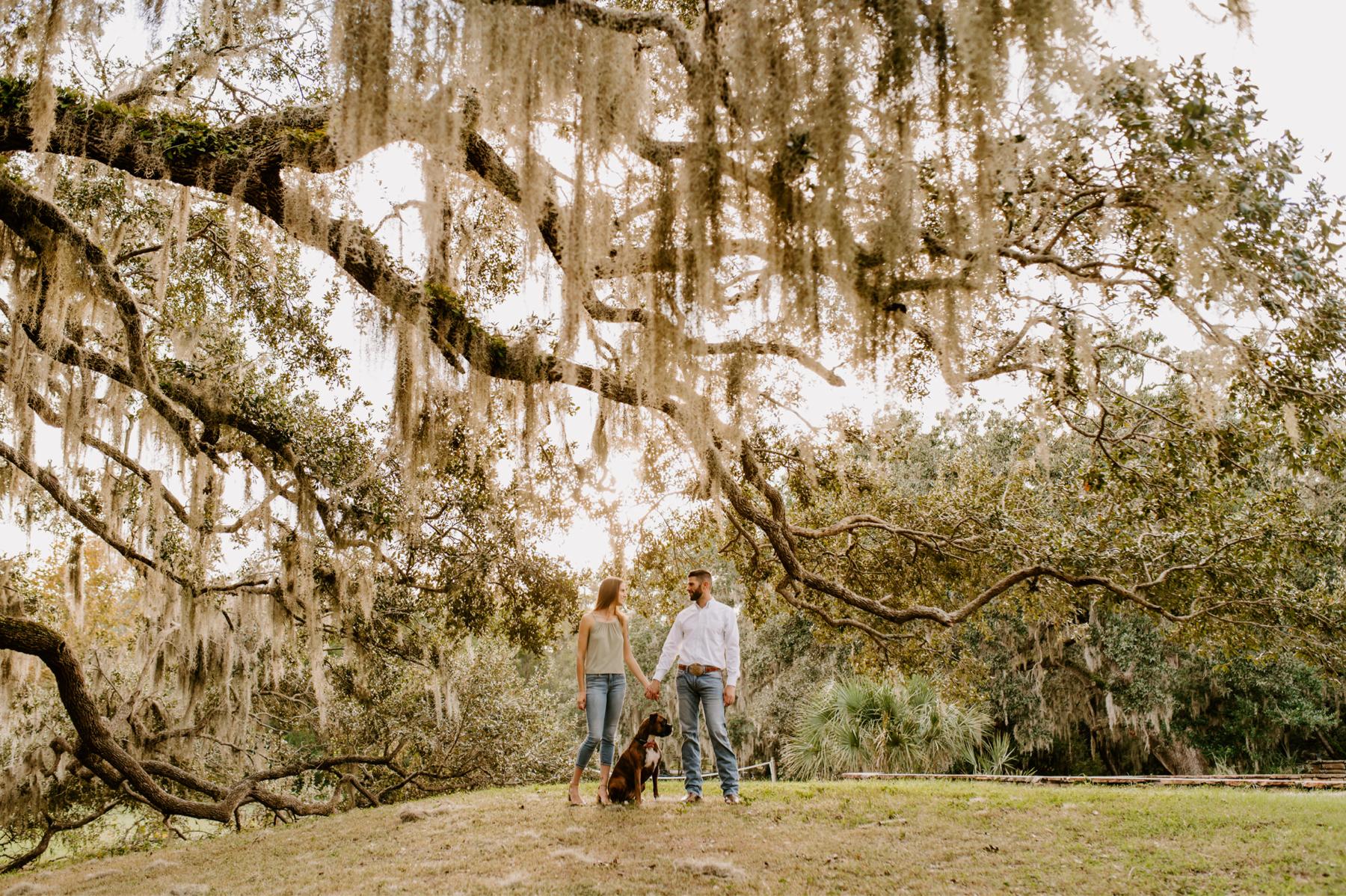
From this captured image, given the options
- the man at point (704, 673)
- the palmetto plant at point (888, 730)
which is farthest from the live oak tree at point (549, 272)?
the palmetto plant at point (888, 730)

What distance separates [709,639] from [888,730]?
788cm

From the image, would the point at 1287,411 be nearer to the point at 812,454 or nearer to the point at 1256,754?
the point at 812,454

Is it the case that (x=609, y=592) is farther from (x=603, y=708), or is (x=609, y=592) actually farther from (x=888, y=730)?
(x=888, y=730)

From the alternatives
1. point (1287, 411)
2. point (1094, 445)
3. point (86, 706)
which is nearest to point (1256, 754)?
point (1094, 445)

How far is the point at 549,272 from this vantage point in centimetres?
404

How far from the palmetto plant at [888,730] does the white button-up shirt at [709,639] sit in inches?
285

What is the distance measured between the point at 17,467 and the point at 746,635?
12.6 metres

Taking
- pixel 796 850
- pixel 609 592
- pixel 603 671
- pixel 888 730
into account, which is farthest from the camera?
pixel 888 730

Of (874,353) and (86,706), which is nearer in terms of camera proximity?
(874,353)

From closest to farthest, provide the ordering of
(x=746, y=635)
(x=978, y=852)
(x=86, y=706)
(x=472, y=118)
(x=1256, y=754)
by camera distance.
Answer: (x=978, y=852) → (x=472, y=118) → (x=86, y=706) → (x=1256, y=754) → (x=746, y=635)

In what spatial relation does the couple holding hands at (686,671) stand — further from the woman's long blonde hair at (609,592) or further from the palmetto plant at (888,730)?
the palmetto plant at (888,730)

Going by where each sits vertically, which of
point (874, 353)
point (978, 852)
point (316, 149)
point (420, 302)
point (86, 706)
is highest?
point (316, 149)

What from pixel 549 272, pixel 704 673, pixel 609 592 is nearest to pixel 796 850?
pixel 704 673

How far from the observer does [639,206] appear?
387cm
